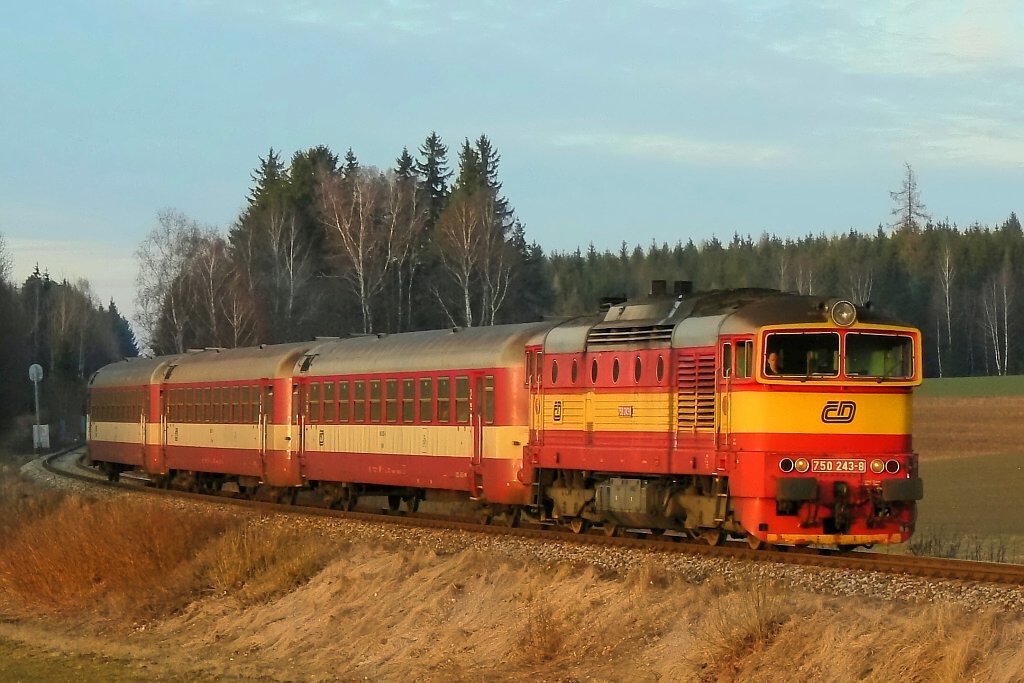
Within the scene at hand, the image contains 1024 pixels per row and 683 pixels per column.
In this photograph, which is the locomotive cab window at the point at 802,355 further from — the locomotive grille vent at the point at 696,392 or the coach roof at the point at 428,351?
the coach roof at the point at 428,351

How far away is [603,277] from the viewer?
537 feet

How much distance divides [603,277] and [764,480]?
145m

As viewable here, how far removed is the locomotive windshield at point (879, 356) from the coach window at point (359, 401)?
41.0 feet

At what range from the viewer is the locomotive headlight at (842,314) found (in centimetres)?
1945

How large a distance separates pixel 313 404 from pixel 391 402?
3.78 metres

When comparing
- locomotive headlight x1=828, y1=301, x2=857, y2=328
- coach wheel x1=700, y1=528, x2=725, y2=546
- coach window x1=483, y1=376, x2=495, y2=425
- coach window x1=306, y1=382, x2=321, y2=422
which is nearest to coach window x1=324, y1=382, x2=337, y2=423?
coach window x1=306, y1=382, x2=321, y2=422

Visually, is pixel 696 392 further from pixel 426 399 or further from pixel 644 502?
pixel 426 399

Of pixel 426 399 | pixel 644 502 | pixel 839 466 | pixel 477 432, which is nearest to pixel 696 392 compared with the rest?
pixel 644 502

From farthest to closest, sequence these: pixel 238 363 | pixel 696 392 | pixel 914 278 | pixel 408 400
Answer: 1. pixel 914 278
2. pixel 238 363
3. pixel 408 400
4. pixel 696 392

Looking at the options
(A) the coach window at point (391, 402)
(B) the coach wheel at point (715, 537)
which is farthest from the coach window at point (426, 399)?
(B) the coach wheel at point (715, 537)

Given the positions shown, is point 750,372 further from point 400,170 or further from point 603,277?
point 603,277

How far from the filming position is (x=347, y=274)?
69438mm

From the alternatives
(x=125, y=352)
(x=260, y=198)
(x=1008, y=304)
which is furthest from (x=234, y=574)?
(x=125, y=352)

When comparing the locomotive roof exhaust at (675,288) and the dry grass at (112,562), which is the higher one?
the locomotive roof exhaust at (675,288)
